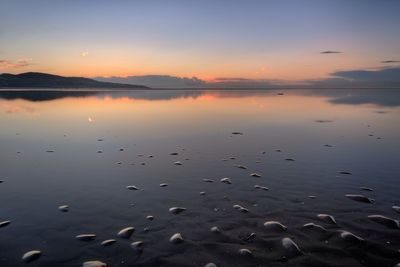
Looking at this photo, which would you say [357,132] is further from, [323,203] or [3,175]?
[3,175]

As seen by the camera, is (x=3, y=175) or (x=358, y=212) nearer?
(x=358, y=212)

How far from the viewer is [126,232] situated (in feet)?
21.3

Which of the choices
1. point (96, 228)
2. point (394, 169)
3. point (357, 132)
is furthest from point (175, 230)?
point (357, 132)

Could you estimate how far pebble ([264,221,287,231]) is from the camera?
6.67m

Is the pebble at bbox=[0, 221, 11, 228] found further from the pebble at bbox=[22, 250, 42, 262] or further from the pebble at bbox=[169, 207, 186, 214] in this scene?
the pebble at bbox=[169, 207, 186, 214]

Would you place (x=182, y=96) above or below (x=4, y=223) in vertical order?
above

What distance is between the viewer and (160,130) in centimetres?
2100

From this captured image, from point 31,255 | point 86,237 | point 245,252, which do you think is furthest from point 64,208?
point 245,252

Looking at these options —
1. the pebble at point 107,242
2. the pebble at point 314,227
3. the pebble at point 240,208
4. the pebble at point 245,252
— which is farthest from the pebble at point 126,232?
the pebble at point 314,227

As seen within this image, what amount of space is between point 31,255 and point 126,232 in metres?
1.78

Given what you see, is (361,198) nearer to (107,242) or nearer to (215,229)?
(215,229)

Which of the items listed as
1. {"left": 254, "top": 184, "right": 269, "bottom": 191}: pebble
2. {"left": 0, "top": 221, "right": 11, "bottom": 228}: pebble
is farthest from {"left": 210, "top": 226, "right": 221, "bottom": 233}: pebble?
{"left": 0, "top": 221, "right": 11, "bottom": 228}: pebble

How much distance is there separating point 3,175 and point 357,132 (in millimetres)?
19801

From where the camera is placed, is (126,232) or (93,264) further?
(126,232)
